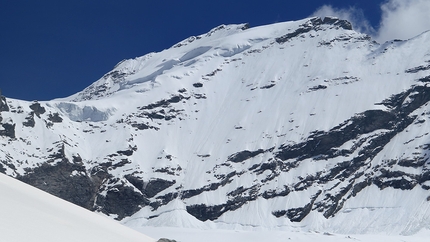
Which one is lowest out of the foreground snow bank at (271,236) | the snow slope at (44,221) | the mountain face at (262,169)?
the snow slope at (44,221)

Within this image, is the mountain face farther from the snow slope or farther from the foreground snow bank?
the snow slope

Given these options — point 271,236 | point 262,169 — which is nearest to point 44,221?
point 271,236

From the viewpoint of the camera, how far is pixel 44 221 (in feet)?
73.7

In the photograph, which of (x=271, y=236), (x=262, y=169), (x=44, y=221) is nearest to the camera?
(x=44, y=221)

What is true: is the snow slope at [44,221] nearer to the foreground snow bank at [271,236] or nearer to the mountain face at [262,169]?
the foreground snow bank at [271,236]

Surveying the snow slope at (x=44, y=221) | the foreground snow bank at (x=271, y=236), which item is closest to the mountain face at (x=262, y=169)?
the foreground snow bank at (x=271, y=236)

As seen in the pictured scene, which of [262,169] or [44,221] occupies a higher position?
[262,169]

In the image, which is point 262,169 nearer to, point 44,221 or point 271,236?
point 271,236

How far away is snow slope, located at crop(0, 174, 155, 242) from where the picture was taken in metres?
20.4

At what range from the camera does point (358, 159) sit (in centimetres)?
18388

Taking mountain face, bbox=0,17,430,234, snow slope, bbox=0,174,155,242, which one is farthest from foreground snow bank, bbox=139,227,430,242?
snow slope, bbox=0,174,155,242

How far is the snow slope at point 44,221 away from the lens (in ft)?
66.9

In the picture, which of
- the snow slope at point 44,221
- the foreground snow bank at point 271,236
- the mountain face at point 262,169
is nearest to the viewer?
the snow slope at point 44,221

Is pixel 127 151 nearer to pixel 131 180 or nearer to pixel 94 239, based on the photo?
pixel 131 180
